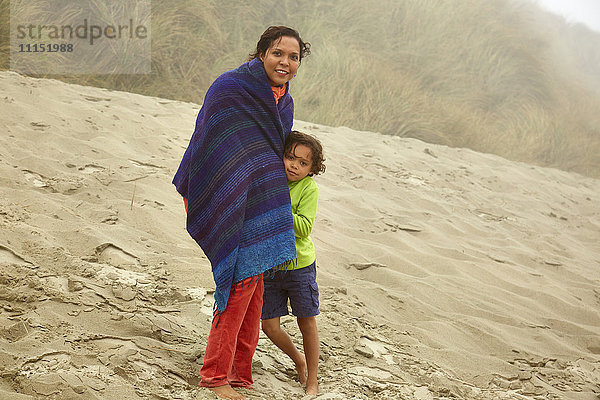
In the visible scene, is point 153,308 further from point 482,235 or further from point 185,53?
point 185,53

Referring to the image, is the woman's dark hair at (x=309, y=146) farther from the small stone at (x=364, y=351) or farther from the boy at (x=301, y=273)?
the small stone at (x=364, y=351)

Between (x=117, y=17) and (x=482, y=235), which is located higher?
(x=117, y=17)

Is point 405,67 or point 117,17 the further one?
point 405,67

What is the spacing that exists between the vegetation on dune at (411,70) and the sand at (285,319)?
7.62 feet

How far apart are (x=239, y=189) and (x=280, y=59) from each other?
55 cm

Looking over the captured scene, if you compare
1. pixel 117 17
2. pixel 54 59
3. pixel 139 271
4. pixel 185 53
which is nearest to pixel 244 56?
pixel 185 53

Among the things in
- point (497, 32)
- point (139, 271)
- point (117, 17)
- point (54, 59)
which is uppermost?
point (497, 32)

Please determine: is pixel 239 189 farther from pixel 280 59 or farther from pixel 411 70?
pixel 411 70

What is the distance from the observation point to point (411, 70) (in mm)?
11117

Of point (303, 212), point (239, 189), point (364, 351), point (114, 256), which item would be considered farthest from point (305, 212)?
point (114, 256)

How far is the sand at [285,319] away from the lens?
97.5 inches

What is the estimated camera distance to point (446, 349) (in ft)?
10.7

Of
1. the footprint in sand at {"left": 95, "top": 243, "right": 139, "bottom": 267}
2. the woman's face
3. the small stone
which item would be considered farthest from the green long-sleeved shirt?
the footprint in sand at {"left": 95, "top": 243, "right": 139, "bottom": 267}

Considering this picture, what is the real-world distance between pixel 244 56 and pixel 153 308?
6.97m
